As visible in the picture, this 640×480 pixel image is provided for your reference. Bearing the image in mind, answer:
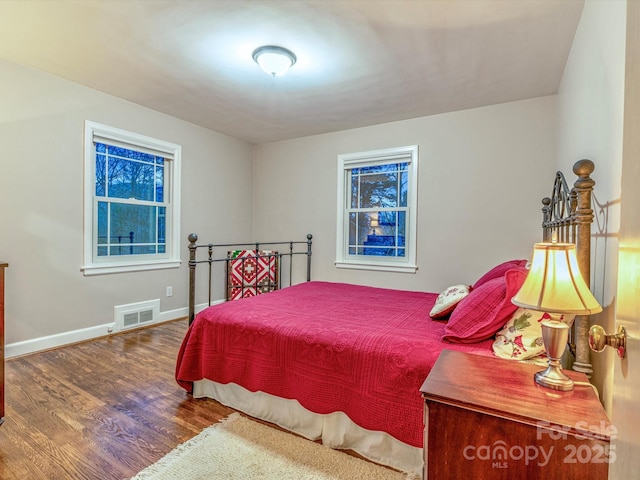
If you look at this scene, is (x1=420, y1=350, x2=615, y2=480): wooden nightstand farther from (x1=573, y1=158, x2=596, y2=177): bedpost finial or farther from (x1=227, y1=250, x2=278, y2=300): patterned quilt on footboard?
(x1=227, y1=250, x2=278, y2=300): patterned quilt on footboard

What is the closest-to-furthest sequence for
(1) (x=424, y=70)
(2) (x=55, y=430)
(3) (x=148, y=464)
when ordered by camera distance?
(3) (x=148, y=464) < (2) (x=55, y=430) < (1) (x=424, y=70)

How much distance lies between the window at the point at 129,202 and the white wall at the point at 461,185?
1.82 meters

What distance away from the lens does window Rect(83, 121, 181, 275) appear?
11.0 feet

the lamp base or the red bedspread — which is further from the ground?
the lamp base

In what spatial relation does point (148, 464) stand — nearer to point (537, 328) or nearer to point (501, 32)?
point (537, 328)

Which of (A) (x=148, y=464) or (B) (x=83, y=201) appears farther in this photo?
(B) (x=83, y=201)

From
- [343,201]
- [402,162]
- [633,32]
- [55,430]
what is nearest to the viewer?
[633,32]

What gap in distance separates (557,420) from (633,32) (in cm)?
96

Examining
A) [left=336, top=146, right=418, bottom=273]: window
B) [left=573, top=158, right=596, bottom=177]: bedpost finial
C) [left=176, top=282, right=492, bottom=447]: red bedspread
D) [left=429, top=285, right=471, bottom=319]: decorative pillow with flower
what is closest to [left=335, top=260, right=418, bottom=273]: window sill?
[left=336, top=146, right=418, bottom=273]: window

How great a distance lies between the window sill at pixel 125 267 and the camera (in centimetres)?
334

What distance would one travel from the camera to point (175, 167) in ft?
13.3

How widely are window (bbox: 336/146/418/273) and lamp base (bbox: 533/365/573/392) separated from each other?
9.07 feet

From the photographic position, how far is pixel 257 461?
1.67 metres

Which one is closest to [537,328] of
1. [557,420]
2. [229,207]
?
[557,420]
